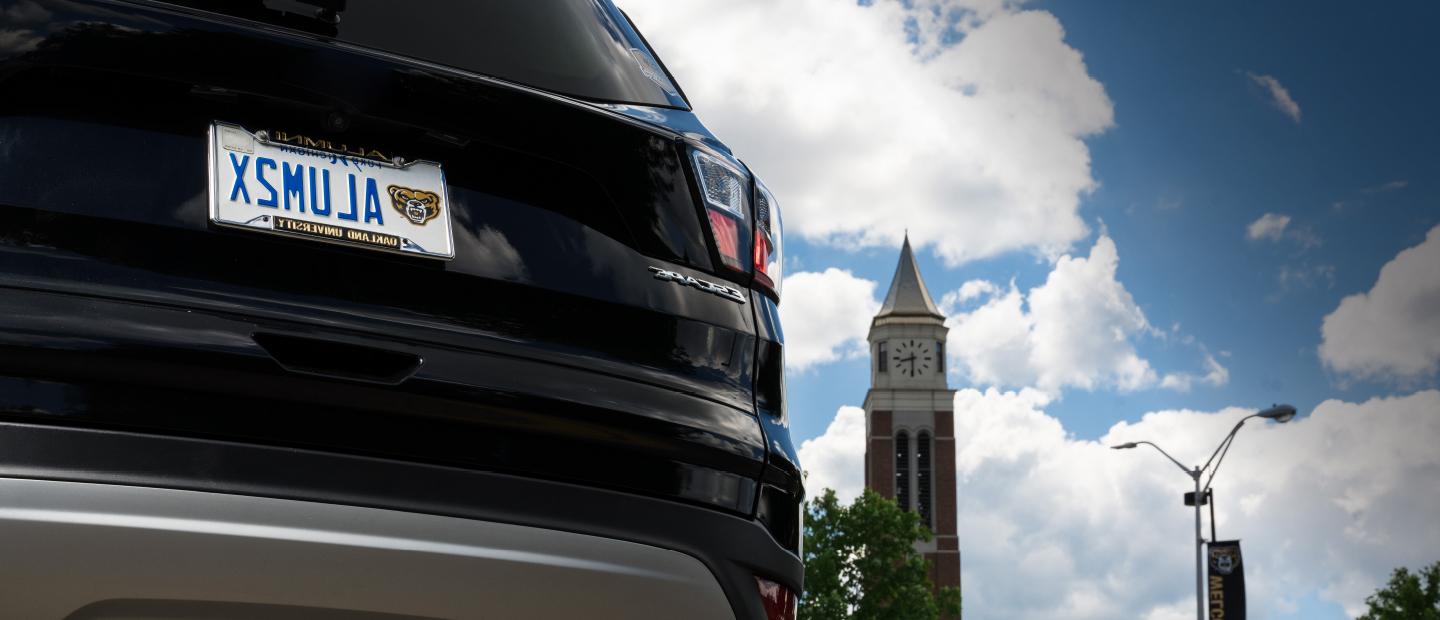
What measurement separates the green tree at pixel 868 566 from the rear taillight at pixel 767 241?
55.4 m

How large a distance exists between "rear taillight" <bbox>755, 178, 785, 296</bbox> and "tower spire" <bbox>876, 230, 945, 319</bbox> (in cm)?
11612

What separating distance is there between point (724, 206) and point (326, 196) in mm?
814

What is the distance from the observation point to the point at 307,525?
2.00 metres

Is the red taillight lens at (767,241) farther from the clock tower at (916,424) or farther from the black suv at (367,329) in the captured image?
the clock tower at (916,424)

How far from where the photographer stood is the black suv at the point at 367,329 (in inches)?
76.0

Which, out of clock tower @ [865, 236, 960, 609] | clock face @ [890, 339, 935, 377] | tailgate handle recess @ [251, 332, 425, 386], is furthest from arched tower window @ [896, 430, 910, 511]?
tailgate handle recess @ [251, 332, 425, 386]

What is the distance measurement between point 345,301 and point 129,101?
46 centimetres

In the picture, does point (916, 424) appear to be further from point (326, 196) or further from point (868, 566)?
point (326, 196)

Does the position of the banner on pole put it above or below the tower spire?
below

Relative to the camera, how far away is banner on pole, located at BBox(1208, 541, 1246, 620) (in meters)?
27.2

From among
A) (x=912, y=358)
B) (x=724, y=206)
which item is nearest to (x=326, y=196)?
Result: (x=724, y=206)

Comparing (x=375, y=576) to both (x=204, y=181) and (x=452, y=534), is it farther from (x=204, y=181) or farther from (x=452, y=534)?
(x=204, y=181)

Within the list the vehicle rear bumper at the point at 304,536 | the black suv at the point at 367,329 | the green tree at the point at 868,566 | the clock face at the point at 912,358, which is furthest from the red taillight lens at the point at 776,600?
the clock face at the point at 912,358

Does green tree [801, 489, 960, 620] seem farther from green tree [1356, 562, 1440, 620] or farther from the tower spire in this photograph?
the tower spire
